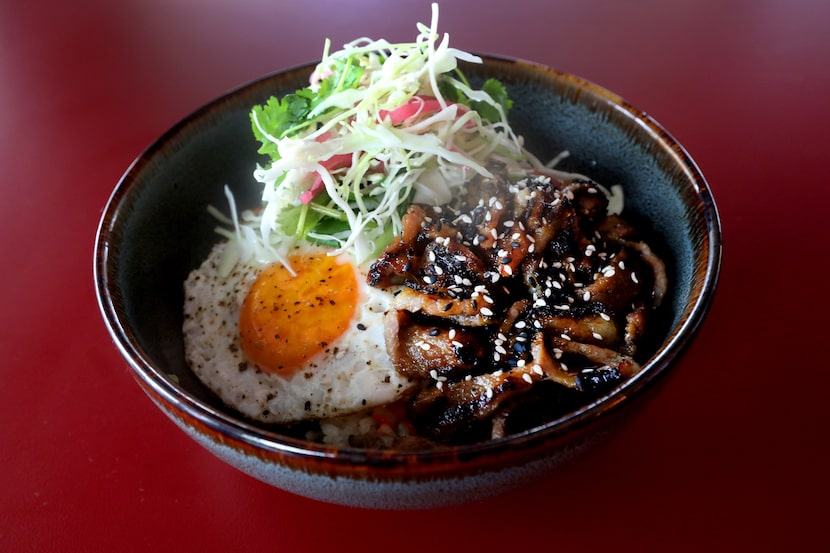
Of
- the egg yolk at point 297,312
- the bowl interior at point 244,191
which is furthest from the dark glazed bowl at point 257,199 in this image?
the egg yolk at point 297,312

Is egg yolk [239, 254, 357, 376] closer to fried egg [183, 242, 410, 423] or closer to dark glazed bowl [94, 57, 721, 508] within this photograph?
fried egg [183, 242, 410, 423]

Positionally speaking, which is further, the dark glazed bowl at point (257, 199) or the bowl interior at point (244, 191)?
the bowl interior at point (244, 191)

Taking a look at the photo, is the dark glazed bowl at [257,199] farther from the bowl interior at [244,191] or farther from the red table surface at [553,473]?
the red table surface at [553,473]

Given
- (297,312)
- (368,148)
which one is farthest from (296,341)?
(368,148)
